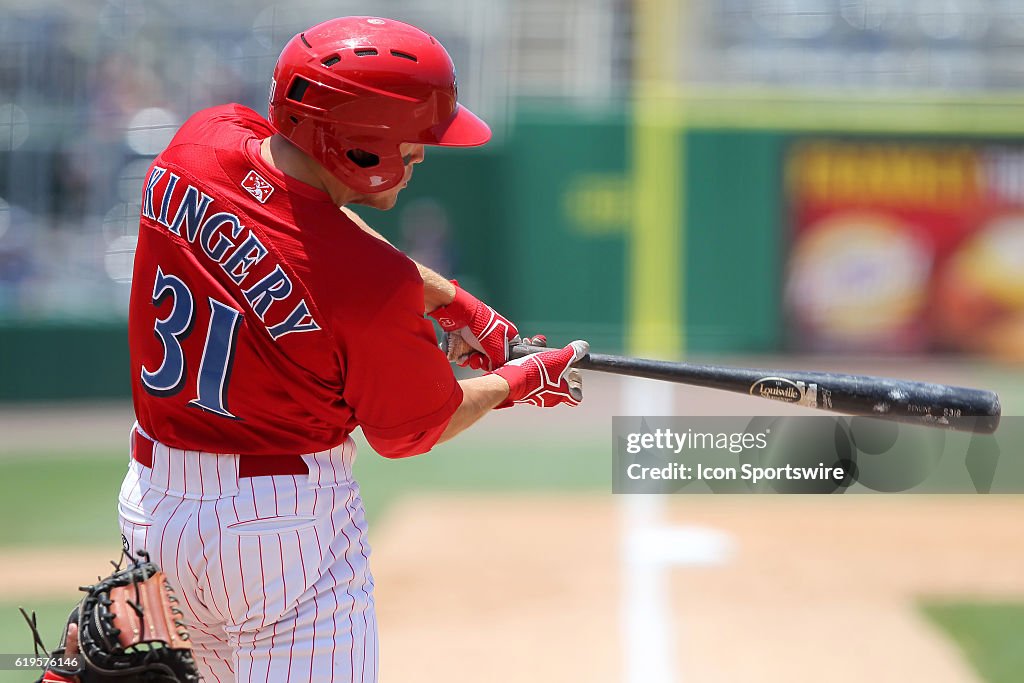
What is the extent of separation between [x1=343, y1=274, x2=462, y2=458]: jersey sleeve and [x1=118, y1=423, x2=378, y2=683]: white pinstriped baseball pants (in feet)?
0.59

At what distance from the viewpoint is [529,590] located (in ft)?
17.6

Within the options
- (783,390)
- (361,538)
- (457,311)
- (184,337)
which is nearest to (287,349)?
(184,337)

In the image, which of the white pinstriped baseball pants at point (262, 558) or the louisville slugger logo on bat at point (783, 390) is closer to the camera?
the white pinstriped baseball pants at point (262, 558)

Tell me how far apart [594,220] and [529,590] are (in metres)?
7.78

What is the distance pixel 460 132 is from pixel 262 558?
915mm

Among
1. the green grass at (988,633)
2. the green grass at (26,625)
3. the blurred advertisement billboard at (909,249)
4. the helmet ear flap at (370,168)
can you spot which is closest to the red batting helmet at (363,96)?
the helmet ear flap at (370,168)

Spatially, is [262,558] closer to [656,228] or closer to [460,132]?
[460,132]

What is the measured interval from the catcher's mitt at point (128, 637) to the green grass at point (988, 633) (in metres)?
3.33

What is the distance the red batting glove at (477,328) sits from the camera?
2803mm

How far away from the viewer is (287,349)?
2.02 m

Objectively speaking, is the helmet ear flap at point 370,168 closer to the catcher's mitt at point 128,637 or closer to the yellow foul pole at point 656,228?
the catcher's mitt at point 128,637

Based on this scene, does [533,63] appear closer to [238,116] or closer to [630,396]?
[630,396]

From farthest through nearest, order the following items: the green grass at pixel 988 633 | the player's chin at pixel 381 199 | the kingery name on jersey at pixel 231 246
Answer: the green grass at pixel 988 633 → the player's chin at pixel 381 199 → the kingery name on jersey at pixel 231 246

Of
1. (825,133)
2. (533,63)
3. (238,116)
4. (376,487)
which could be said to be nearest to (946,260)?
(825,133)
